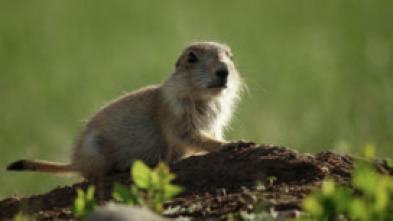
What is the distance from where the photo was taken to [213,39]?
1762cm

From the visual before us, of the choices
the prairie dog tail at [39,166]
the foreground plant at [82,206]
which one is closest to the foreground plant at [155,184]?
the foreground plant at [82,206]

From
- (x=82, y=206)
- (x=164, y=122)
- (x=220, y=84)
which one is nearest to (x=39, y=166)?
(x=164, y=122)

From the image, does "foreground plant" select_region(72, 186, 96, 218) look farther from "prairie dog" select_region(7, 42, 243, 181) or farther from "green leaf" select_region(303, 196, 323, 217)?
"prairie dog" select_region(7, 42, 243, 181)

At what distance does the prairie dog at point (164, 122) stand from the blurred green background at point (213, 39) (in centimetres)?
61

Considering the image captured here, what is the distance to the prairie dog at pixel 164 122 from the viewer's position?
697 centimetres

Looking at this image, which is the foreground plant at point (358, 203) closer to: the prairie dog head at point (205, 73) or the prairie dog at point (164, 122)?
the prairie dog at point (164, 122)

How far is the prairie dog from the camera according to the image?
6969 millimetres

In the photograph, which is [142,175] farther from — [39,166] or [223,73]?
[39,166]

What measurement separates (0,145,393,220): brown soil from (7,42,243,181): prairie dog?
1.13 meters

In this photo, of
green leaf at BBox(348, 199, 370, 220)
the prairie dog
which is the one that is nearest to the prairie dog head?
the prairie dog

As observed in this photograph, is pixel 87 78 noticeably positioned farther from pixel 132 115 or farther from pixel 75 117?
pixel 132 115

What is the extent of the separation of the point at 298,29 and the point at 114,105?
15.7m

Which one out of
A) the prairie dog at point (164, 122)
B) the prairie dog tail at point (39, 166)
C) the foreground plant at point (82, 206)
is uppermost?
the prairie dog at point (164, 122)

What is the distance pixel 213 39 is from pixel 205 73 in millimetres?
10636
